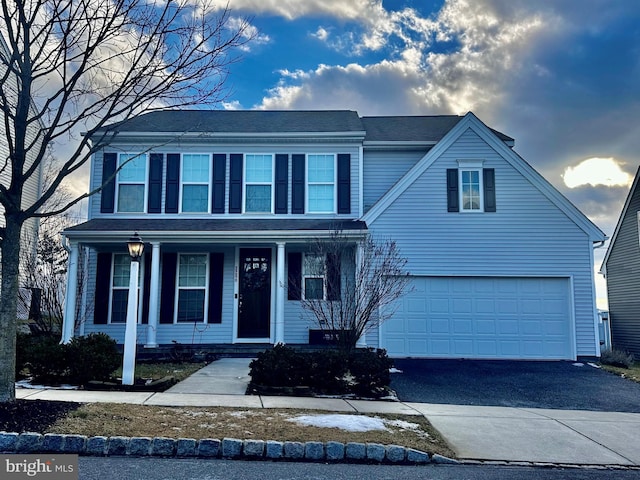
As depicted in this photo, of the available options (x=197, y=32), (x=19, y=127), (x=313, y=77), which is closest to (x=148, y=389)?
(x=19, y=127)

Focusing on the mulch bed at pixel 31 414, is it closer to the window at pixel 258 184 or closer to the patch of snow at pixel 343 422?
the patch of snow at pixel 343 422

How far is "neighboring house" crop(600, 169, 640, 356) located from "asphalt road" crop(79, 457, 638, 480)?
14582mm

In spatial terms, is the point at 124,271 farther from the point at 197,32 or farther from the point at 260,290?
the point at 197,32

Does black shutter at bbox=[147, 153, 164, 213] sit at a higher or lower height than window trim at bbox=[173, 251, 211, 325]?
higher

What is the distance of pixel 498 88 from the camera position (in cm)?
1416

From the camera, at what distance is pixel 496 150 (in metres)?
13.6

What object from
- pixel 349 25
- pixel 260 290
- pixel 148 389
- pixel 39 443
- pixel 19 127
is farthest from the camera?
pixel 260 290

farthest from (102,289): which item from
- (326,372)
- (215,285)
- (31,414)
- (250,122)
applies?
(31,414)

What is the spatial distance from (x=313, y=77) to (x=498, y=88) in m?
5.41

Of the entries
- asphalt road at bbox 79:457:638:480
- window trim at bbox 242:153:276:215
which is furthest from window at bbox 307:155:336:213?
asphalt road at bbox 79:457:638:480

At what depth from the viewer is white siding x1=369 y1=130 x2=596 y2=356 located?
13195mm

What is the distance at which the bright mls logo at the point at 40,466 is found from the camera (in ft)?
15.4

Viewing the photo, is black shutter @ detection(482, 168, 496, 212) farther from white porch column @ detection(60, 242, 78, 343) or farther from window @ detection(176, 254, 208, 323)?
white porch column @ detection(60, 242, 78, 343)

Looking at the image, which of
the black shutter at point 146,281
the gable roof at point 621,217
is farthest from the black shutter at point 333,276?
the gable roof at point 621,217
